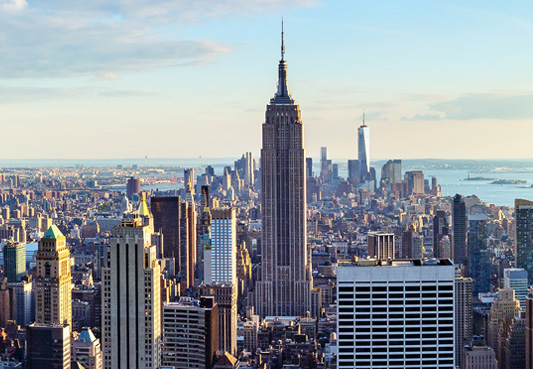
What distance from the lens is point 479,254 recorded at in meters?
31.0

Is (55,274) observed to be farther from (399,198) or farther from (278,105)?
(399,198)

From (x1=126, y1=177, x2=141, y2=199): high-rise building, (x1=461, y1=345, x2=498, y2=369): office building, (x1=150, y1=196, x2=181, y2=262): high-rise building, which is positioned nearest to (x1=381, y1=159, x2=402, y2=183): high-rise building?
(x1=150, y1=196, x2=181, y2=262): high-rise building

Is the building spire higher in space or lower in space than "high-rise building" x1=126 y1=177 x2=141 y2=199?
higher

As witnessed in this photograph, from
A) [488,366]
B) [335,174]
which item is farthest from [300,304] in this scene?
[335,174]

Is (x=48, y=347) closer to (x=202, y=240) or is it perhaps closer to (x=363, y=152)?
(x=202, y=240)

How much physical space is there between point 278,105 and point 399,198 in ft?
40.0

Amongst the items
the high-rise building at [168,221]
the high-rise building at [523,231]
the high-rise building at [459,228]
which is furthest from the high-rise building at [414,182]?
the high-rise building at [168,221]

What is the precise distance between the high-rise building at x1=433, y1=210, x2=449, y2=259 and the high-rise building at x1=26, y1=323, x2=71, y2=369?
1450 cm

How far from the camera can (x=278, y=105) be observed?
35781 millimetres

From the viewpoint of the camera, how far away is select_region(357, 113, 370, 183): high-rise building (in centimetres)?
3594

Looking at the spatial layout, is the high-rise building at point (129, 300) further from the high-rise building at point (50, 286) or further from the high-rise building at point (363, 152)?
the high-rise building at point (363, 152)

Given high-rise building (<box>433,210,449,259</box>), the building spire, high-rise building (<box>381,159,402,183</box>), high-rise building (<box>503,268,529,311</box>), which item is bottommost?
high-rise building (<box>503,268,529,311</box>)

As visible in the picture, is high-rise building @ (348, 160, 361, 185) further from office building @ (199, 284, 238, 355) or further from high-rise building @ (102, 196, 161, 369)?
high-rise building @ (102, 196, 161, 369)

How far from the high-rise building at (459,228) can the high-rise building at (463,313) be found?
4.57 m
